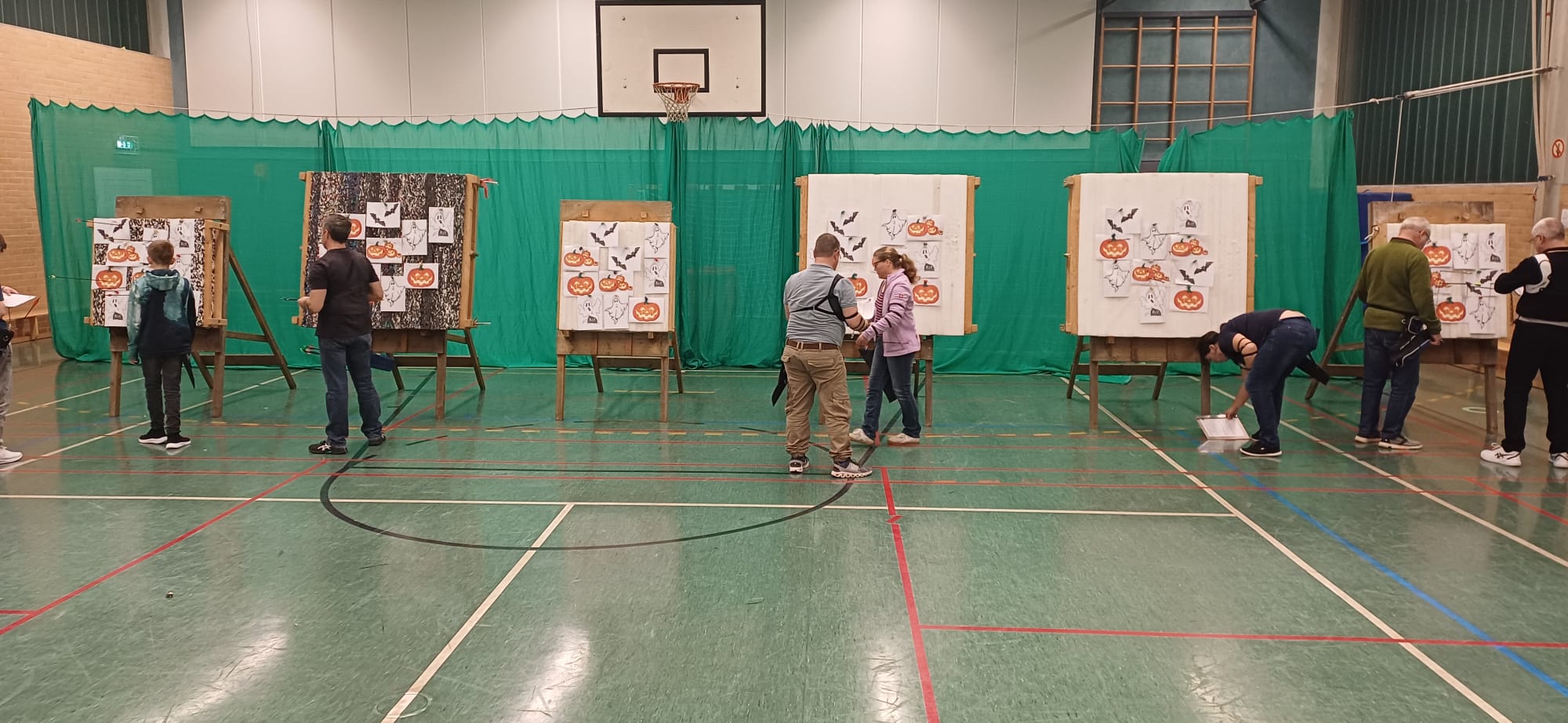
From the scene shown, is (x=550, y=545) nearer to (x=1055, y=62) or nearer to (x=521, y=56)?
(x=521, y=56)

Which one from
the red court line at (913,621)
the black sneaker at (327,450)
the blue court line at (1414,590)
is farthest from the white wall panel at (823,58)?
the red court line at (913,621)

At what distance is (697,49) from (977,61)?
4606 mm

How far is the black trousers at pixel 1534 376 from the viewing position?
6328 millimetres

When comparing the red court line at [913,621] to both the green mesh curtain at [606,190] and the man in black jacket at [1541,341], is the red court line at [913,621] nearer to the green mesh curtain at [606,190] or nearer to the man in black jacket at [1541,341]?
the man in black jacket at [1541,341]

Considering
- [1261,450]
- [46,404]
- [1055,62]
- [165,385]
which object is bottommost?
[1261,450]

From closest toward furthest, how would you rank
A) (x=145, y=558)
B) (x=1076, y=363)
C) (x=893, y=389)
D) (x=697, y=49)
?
(x=145, y=558)
(x=893, y=389)
(x=1076, y=363)
(x=697, y=49)

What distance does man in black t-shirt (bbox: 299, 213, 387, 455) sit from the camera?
21.9 feet

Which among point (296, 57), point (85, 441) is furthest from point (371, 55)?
point (85, 441)

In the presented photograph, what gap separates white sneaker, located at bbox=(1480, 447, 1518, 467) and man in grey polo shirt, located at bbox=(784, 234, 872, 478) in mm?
4238

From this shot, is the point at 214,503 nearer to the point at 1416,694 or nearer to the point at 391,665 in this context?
the point at 391,665

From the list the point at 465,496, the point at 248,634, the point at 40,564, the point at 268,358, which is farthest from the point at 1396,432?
the point at 268,358

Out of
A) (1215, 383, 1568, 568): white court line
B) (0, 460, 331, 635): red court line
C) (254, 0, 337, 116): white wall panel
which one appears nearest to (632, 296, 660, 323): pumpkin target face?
(0, 460, 331, 635): red court line

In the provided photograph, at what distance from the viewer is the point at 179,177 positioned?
1091 cm

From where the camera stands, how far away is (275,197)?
428 inches
